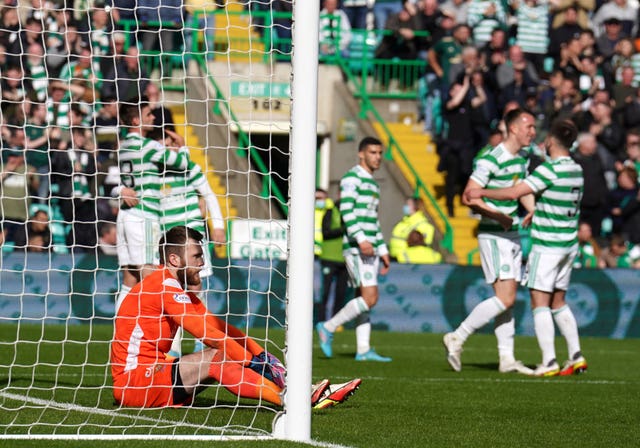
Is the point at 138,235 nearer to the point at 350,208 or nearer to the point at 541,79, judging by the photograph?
the point at 350,208

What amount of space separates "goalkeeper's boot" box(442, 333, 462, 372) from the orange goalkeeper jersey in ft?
12.1

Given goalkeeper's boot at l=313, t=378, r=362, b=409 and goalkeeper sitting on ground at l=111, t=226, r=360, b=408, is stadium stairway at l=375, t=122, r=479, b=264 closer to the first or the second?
goalkeeper's boot at l=313, t=378, r=362, b=409

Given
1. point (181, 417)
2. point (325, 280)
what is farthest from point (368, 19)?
point (181, 417)

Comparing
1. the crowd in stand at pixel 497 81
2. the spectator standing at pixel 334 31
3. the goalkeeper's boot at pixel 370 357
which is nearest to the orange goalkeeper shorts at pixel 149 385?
the goalkeeper's boot at pixel 370 357

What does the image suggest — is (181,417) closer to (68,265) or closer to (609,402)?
(609,402)

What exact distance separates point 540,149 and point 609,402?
10479 millimetres

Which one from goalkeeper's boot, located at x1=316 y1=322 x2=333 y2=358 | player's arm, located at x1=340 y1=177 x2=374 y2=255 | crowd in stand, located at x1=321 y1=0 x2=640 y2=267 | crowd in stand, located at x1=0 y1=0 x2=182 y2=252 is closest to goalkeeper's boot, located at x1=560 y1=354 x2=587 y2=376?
player's arm, located at x1=340 y1=177 x2=374 y2=255

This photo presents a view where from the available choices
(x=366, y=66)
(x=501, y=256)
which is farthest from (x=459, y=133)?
(x=501, y=256)

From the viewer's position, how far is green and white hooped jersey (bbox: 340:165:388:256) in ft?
37.7

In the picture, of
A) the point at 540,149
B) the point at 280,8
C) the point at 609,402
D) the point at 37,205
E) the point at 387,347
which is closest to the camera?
the point at 609,402

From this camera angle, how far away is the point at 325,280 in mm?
16062

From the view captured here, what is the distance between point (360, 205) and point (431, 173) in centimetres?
934

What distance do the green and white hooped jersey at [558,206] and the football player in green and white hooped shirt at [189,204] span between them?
8.76ft

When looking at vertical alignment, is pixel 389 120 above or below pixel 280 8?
below
